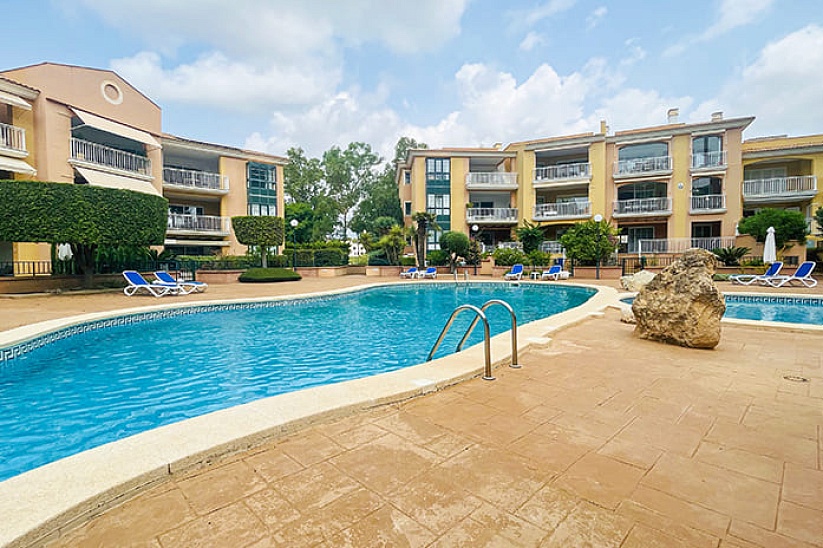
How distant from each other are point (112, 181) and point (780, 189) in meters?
37.2

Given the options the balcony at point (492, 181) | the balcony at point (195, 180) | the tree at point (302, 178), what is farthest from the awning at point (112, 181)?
the balcony at point (492, 181)

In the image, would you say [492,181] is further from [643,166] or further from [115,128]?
[115,128]

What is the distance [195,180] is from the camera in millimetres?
24156

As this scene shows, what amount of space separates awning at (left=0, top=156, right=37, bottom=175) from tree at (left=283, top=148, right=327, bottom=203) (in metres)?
23.0

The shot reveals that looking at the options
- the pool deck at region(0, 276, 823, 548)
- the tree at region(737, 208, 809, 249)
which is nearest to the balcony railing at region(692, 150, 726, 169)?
the tree at region(737, 208, 809, 249)

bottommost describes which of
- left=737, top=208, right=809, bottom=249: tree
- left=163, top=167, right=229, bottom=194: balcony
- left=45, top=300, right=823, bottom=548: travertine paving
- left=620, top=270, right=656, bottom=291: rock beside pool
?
left=45, top=300, right=823, bottom=548: travertine paving

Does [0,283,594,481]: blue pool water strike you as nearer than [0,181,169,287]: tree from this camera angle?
Yes

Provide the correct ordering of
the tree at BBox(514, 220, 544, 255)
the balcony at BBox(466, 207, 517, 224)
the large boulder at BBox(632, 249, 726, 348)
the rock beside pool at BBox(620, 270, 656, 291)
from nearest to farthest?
the large boulder at BBox(632, 249, 726, 348) → the rock beside pool at BBox(620, 270, 656, 291) → the tree at BBox(514, 220, 544, 255) → the balcony at BBox(466, 207, 517, 224)

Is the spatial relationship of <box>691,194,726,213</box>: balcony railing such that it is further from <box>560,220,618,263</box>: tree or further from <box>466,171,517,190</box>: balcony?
<box>466,171,517,190</box>: balcony

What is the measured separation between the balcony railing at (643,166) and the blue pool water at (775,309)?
1553 centimetres

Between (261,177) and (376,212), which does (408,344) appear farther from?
(376,212)

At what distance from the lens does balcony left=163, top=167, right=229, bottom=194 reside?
23306mm

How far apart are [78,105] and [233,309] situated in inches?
591

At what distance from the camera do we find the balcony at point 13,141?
15.8 meters
